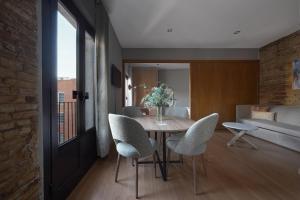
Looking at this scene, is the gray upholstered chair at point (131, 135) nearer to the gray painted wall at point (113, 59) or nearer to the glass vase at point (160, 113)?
the glass vase at point (160, 113)

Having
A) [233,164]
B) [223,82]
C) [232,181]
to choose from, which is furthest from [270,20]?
[232,181]

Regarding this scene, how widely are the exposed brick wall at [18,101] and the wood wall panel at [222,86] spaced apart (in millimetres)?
4935

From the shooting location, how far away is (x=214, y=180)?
7.89 ft

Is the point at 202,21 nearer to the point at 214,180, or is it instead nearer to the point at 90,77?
the point at 90,77

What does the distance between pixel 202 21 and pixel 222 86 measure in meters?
2.63

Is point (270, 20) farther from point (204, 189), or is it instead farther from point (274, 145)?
point (204, 189)

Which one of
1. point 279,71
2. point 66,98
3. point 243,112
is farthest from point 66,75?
point 279,71

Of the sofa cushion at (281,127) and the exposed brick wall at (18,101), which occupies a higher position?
the exposed brick wall at (18,101)

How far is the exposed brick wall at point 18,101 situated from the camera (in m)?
1.11

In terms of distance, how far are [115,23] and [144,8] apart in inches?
35.0

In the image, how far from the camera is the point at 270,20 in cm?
376

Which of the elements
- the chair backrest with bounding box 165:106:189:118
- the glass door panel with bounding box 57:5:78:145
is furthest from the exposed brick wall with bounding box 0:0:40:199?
the chair backrest with bounding box 165:106:189:118

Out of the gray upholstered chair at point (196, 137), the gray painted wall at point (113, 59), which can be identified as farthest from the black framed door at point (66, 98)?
the gray upholstered chair at point (196, 137)

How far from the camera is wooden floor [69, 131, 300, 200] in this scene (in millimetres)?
2051
